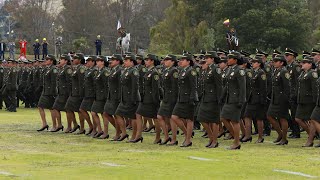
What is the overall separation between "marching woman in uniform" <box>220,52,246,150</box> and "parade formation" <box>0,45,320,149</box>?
19 mm

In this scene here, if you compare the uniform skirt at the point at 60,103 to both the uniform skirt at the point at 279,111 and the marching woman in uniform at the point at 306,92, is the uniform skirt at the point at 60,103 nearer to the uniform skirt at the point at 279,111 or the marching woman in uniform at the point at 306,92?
the uniform skirt at the point at 279,111

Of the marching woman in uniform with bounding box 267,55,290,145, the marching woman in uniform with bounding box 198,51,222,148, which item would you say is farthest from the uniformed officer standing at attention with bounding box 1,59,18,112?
the marching woman in uniform with bounding box 198,51,222,148

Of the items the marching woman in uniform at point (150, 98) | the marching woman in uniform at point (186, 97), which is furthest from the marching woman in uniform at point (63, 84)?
the marching woman in uniform at point (186, 97)

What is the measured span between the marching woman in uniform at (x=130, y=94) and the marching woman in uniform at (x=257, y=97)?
244cm

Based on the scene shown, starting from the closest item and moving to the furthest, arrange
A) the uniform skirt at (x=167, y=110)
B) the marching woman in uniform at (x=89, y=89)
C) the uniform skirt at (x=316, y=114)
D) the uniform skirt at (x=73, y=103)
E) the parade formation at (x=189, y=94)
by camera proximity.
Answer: the uniform skirt at (x=316, y=114) → the parade formation at (x=189, y=94) → the uniform skirt at (x=167, y=110) → the marching woman in uniform at (x=89, y=89) → the uniform skirt at (x=73, y=103)

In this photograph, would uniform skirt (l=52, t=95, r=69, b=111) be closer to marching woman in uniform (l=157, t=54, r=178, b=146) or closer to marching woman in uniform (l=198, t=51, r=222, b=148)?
marching woman in uniform (l=157, t=54, r=178, b=146)

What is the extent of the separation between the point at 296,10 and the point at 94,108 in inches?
1660

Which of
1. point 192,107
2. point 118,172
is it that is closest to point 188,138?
point 192,107

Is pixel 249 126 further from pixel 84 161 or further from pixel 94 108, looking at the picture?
pixel 84 161

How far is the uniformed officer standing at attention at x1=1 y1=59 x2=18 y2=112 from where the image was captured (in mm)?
31344

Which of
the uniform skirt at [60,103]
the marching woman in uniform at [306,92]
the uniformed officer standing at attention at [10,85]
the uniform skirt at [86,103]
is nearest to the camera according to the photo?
the marching woman in uniform at [306,92]

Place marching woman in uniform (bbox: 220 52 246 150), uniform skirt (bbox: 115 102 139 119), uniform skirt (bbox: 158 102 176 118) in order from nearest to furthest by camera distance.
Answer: marching woman in uniform (bbox: 220 52 246 150), uniform skirt (bbox: 158 102 176 118), uniform skirt (bbox: 115 102 139 119)

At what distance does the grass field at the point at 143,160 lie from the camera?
45.2 feet

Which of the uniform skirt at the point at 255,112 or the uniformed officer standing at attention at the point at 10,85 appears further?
the uniformed officer standing at attention at the point at 10,85
